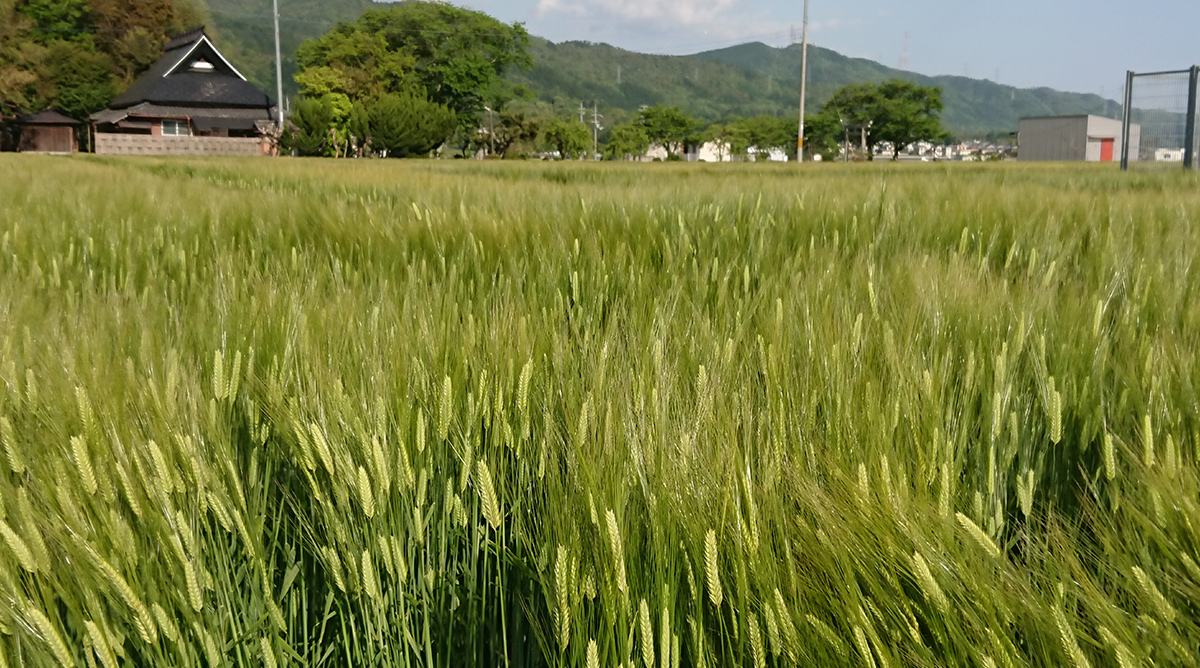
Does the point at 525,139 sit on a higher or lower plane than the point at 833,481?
higher

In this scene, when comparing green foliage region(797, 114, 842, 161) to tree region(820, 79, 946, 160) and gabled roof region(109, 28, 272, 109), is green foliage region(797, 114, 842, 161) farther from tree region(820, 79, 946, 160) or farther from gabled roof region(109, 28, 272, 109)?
gabled roof region(109, 28, 272, 109)

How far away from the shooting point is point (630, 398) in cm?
87

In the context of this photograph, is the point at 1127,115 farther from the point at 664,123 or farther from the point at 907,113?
the point at 907,113

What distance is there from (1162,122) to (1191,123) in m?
1.42

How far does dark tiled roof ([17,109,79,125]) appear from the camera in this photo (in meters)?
46.3

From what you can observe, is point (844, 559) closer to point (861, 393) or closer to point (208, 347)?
point (861, 393)

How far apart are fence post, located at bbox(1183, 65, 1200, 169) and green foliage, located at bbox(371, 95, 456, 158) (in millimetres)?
31771

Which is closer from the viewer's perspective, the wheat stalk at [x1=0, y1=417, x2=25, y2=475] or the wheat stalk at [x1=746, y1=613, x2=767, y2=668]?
the wheat stalk at [x1=746, y1=613, x2=767, y2=668]

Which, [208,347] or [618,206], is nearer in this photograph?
[208,347]

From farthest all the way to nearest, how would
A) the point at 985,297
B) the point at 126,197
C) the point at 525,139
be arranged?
the point at 525,139, the point at 126,197, the point at 985,297

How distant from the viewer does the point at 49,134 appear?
4778 cm

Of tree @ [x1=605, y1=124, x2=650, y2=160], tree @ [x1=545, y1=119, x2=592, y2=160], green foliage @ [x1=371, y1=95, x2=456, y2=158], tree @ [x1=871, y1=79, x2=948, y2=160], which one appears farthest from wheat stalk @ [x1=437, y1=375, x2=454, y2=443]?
tree @ [x1=871, y1=79, x2=948, y2=160]

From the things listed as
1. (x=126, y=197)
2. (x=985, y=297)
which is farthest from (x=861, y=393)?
(x=126, y=197)

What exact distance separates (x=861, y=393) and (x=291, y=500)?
0.64 m
